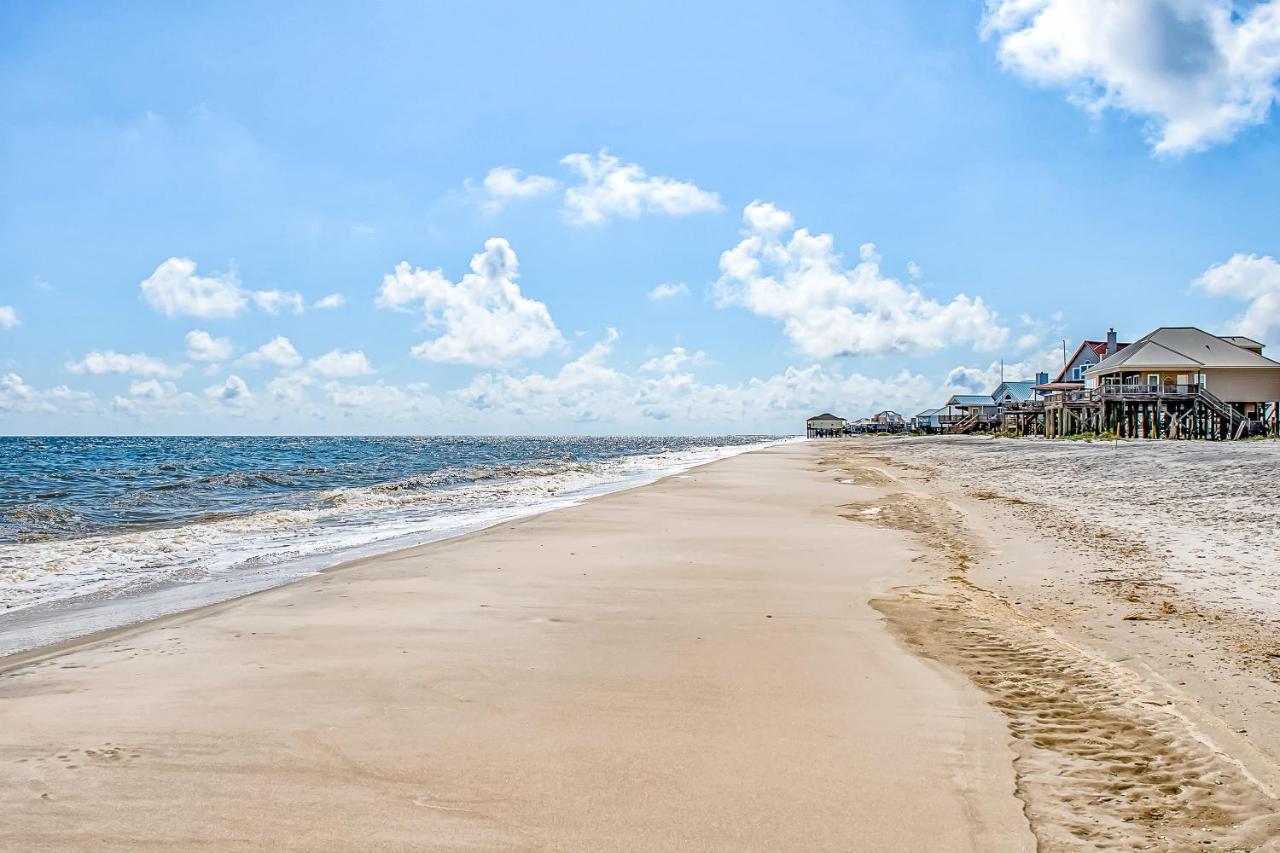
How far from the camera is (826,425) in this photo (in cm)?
13562

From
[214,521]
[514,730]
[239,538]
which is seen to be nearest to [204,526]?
[214,521]

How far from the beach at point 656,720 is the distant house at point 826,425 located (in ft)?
422

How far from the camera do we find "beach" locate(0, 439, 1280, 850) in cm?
328

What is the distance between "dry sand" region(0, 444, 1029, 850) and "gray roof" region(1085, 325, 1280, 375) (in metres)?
49.7

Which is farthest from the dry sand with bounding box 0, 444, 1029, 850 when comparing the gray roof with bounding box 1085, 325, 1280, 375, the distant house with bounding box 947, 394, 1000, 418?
the distant house with bounding box 947, 394, 1000, 418

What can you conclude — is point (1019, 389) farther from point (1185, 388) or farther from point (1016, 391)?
point (1185, 388)

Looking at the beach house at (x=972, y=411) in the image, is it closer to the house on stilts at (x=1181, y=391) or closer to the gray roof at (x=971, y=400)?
the gray roof at (x=971, y=400)

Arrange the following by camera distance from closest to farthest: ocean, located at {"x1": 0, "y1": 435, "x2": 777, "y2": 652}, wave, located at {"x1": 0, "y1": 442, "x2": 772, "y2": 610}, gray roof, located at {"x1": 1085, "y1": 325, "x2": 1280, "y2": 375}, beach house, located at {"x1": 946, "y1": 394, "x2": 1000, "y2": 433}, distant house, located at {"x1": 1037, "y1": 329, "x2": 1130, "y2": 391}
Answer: ocean, located at {"x1": 0, "y1": 435, "x2": 777, "y2": 652} → wave, located at {"x1": 0, "y1": 442, "x2": 772, "y2": 610} → gray roof, located at {"x1": 1085, "y1": 325, "x2": 1280, "y2": 375} → distant house, located at {"x1": 1037, "y1": 329, "x2": 1130, "y2": 391} → beach house, located at {"x1": 946, "y1": 394, "x2": 1000, "y2": 433}

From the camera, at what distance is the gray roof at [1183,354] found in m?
47.3

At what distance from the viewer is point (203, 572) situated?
34.4ft

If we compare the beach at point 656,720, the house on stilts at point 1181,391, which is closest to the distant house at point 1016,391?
the house on stilts at point 1181,391

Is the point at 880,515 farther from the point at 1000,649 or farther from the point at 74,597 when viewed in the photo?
the point at 74,597

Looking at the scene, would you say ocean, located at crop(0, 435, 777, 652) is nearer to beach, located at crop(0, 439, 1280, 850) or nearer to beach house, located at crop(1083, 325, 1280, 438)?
beach, located at crop(0, 439, 1280, 850)

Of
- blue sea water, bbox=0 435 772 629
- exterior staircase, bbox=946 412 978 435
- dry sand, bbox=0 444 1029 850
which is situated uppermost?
exterior staircase, bbox=946 412 978 435
